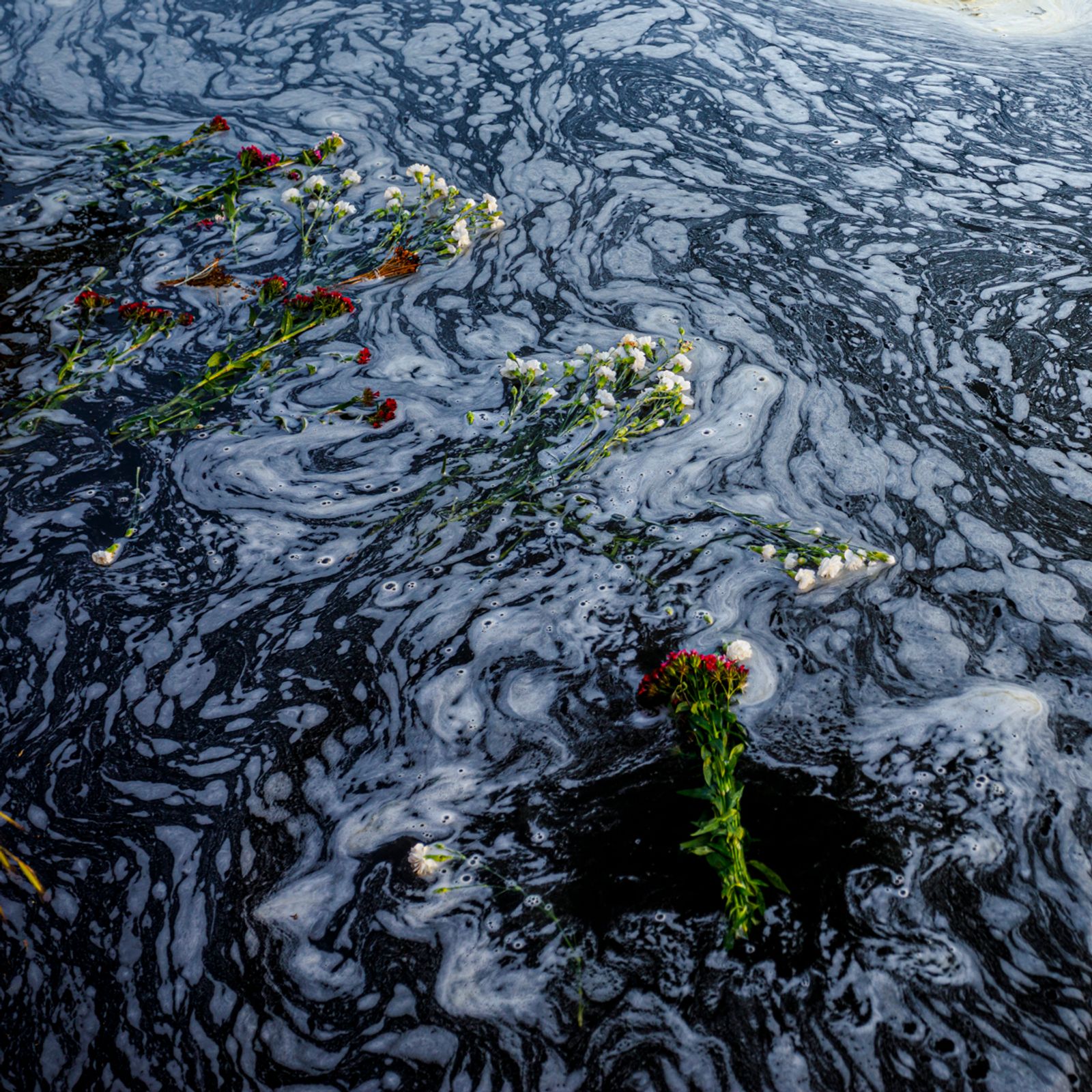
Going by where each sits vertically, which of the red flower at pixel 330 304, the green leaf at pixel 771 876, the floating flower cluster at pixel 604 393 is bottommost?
the green leaf at pixel 771 876

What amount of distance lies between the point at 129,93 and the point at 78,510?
7.05 ft

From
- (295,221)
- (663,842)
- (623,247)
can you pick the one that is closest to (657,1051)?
(663,842)

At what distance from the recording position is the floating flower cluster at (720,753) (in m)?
1.37

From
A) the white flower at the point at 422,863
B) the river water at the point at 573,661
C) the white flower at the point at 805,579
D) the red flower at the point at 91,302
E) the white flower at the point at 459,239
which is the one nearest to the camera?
the river water at the point at 573,661

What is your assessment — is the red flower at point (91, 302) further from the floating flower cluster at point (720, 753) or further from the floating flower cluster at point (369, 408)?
the floating flower cluster at point (720, 753)

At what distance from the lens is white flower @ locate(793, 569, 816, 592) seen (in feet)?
6.05

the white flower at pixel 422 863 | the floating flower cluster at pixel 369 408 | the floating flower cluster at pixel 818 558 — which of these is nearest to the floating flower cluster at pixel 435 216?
the floating flower cluster at pixel 369 408

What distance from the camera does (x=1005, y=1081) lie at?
1.23 meters

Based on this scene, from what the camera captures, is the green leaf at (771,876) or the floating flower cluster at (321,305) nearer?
the green leaf at (771,876)

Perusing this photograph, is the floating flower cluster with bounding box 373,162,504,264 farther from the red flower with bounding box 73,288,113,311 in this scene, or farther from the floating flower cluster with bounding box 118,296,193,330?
the red flower with bounding box 73,288,113,311

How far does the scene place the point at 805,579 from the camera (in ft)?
6.05

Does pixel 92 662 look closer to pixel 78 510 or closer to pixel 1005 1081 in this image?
pixel 78 510

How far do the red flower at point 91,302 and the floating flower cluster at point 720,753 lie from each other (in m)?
1.76

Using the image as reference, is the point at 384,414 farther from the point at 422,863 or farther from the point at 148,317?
the point at 422,863
